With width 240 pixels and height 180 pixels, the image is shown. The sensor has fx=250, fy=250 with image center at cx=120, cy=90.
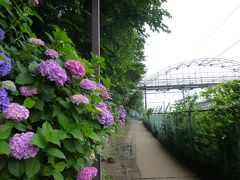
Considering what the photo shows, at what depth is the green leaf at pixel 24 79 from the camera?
1449mm

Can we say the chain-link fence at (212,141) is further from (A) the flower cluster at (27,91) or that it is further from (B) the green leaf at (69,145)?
(A) the flower cluster at (27,91)

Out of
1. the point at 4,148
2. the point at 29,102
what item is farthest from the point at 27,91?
the point at 4,148

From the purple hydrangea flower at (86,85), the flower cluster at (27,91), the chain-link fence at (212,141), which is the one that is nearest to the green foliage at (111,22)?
the purple hydrangea flower at (86,85)

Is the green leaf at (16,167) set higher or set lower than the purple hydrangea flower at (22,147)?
lower

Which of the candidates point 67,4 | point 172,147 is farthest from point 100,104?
point 172,147

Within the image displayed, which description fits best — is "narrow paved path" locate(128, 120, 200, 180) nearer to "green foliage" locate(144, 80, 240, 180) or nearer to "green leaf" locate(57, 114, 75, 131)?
"green foliage" locate(144, 80, 240, 180)

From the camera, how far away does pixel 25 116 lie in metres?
1.29

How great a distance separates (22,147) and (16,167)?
0.36ft

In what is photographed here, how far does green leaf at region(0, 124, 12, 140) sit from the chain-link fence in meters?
3.62

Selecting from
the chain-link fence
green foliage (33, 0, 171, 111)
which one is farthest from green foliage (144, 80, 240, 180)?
green foliage (33, 0, 171, 111)

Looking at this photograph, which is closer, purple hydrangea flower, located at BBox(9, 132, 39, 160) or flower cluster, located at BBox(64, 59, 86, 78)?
purple hydrangea flower, located at BBox(9, 132, 39, 160)

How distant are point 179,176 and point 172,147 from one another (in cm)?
262

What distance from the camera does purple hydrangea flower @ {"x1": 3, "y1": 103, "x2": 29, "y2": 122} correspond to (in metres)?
1.25

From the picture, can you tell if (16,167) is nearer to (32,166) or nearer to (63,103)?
(32,166)
